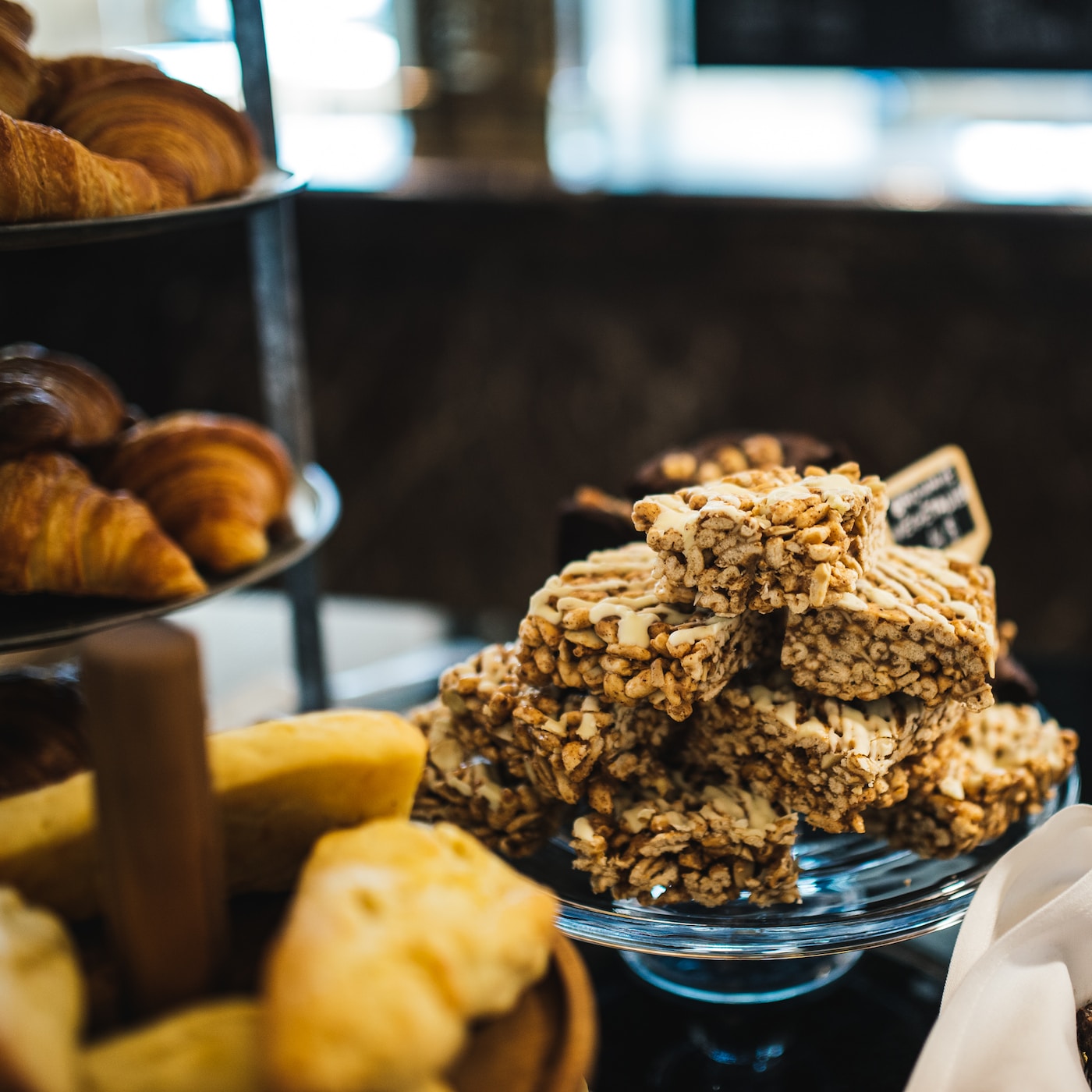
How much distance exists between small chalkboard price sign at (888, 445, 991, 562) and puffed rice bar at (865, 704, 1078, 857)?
13 centimetres

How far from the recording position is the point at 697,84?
11.7ft

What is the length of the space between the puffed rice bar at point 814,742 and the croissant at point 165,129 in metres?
0.54

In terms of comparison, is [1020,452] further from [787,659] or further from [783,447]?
[787,659]

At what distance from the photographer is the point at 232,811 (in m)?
0.52

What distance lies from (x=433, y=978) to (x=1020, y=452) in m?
1.84

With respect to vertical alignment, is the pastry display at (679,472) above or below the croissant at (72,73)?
below

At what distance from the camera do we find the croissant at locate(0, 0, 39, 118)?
79cm

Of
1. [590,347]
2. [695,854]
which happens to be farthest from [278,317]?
[590,347]

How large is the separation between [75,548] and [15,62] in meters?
0.34

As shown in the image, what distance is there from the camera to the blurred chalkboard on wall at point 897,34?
224 centimetres

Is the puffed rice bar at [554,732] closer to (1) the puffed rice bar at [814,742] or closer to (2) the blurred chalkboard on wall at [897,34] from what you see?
(1) the puffed rice bar at [814,742]

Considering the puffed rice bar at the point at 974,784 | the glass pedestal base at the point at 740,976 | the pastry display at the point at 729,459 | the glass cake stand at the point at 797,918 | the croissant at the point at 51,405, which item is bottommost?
the glass pedestal base at the point at 740,976

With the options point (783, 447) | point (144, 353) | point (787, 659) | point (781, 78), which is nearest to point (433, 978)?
point (787, 659)

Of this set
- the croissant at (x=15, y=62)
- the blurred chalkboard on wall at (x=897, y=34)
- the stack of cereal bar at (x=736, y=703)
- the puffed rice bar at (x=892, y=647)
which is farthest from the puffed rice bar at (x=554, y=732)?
the blurred chalkboard on wall at (x=897, y=34)
